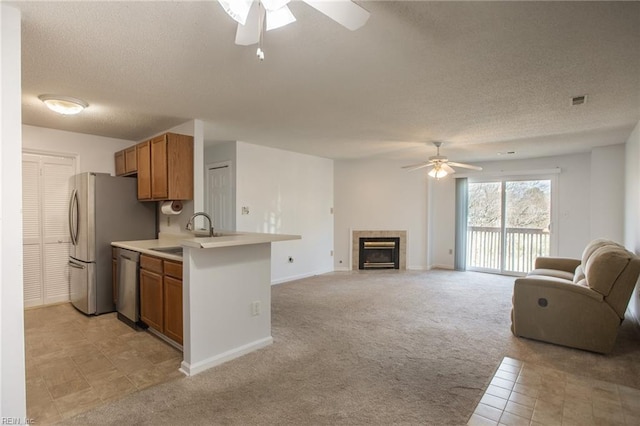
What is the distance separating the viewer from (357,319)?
382 centimetres

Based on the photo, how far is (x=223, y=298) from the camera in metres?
2.76

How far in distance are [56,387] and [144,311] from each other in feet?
3.38

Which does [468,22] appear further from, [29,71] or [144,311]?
[144,311]

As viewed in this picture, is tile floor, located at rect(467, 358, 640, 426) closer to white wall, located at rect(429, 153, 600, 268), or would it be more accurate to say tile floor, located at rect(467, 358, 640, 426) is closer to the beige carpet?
the beige carpet

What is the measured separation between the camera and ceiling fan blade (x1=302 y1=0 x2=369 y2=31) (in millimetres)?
1290

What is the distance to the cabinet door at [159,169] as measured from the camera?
3672 millimetres

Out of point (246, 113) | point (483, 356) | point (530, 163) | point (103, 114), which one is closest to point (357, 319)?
point (483, 356)

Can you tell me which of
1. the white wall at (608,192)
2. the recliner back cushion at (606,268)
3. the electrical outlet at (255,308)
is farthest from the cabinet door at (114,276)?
the white wall at (608,192)

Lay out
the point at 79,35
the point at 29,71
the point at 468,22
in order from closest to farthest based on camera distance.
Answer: the point at 468,22 < the point at 79,35 < the point at 29,71

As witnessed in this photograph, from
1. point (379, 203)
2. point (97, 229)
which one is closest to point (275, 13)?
point (97, 229)

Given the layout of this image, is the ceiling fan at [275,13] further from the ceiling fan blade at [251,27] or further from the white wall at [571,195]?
the white wall at [571,195]

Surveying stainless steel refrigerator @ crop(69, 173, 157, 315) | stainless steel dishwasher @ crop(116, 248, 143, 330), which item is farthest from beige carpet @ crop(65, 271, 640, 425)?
stainless steel refrigerator @ crop(69, 173, 157, 315)

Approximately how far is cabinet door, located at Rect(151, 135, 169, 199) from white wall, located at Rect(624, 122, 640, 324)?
17.6 ft

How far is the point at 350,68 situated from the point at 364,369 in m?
2.35
